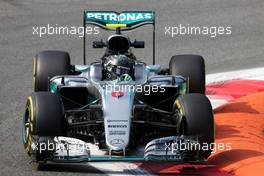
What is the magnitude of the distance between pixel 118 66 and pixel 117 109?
1.06m

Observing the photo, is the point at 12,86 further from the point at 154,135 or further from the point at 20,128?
the point at 154,135

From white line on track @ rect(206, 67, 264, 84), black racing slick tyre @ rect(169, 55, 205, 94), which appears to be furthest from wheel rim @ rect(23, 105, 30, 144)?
white line on track @ rect(206, 67, 264, 84)

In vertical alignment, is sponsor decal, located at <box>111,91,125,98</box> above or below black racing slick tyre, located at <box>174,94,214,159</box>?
above

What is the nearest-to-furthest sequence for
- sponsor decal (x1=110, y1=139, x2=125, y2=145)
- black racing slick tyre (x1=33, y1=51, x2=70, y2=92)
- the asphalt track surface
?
sponsor decal (x1=110, y1=139, x2=125, y2=145) → black racing slick tyre (x1=33, y1=51, x2=70, y2=92) → the asphalt track surface

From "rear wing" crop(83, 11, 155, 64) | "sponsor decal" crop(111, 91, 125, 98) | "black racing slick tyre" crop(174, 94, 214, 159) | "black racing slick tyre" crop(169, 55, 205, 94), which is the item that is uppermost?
"rear wing" crop(83, 11, 155, 64)

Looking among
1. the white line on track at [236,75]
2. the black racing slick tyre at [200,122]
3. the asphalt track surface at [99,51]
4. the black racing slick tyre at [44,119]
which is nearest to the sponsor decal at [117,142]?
the black racing slick tyre at [44,119]

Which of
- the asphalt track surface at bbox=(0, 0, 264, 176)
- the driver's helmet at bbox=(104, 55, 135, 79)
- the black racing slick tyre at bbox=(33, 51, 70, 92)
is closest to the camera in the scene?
the driver's helmet at bbox=(104, 55, 135, 79)

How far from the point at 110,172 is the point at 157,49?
7364 millimetres

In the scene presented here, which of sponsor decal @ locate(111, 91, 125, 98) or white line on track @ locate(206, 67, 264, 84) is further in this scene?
white line on track @ locate(206, 67, 264, 84)

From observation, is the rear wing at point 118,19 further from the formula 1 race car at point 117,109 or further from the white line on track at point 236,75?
the white line on track at point 236,75

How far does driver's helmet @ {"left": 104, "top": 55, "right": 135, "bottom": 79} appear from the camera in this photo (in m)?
10.9

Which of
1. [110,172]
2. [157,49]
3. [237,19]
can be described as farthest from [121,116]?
[237,19]

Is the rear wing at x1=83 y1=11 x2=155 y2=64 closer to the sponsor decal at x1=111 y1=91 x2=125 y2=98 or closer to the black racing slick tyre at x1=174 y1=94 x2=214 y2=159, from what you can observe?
the sponsor decal at x1=111 y1=91 x2=125 y2=98

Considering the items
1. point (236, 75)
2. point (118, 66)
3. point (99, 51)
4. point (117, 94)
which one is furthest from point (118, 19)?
point (99, 51)
